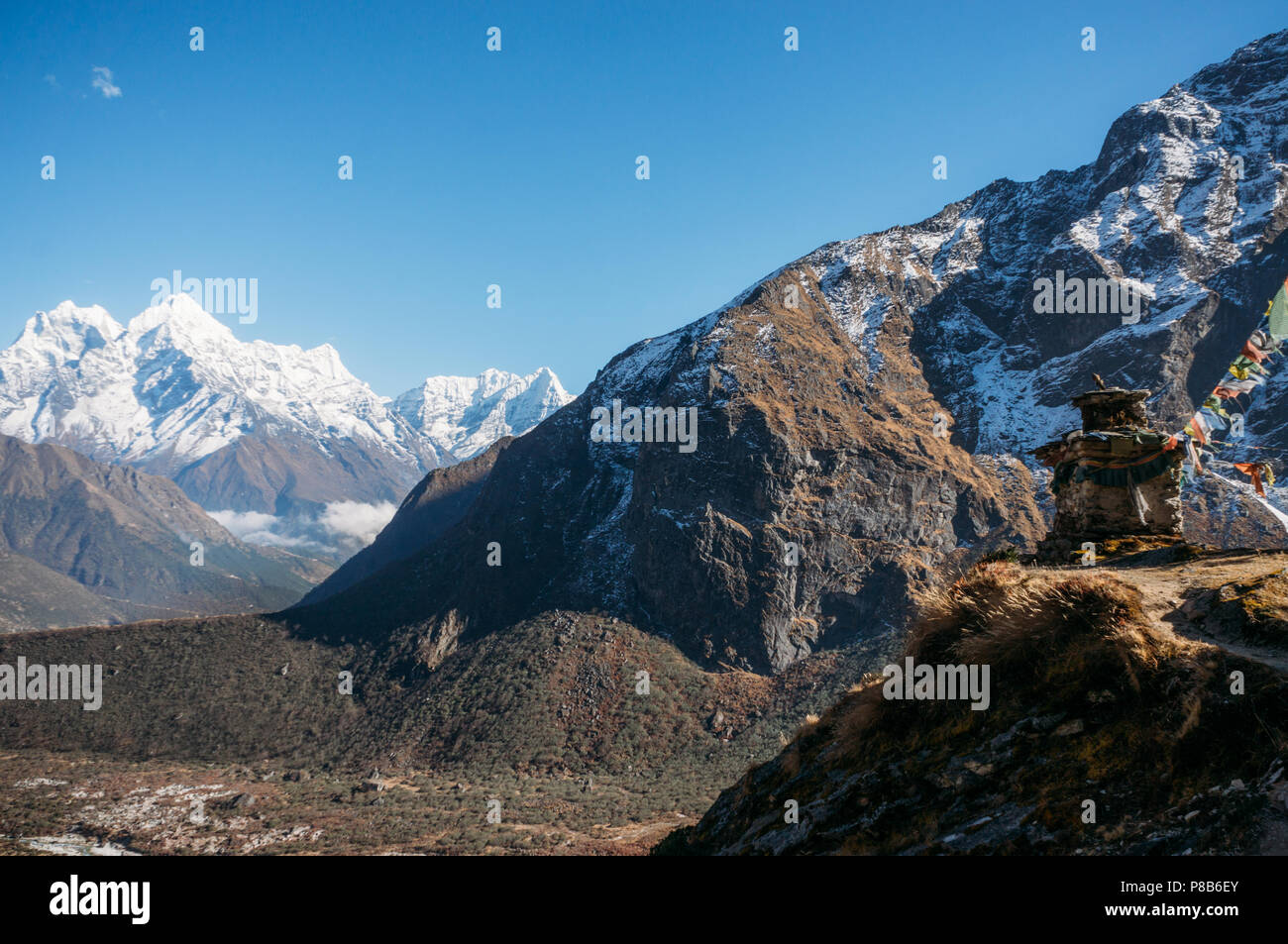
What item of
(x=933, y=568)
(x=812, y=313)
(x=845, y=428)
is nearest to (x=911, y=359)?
(x=812, y=313)

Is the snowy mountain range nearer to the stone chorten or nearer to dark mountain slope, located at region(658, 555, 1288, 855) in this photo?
the stone chorten

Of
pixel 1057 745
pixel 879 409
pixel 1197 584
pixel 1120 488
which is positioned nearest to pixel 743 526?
pixel 879 409

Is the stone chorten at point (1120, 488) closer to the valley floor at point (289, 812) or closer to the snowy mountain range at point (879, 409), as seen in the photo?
the valley floor at point (289, 812)

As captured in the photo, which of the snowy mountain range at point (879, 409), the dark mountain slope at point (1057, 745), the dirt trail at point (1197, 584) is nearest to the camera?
the dark mountain slope at point (1057, 745)

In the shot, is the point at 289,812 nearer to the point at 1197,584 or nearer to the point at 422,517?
the point at 1197,584

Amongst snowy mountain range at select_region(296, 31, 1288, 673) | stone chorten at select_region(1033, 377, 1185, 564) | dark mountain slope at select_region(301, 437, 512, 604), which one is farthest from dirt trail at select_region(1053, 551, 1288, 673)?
dark mountain slope at select_region(301, 437, 512, 604)

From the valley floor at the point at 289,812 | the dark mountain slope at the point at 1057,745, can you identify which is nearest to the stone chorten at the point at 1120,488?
the dark mountain slope at the point at 1057,745

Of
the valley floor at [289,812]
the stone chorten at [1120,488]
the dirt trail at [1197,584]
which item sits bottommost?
the valley floor at [289,812]

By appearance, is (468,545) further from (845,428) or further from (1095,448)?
(1095,448)
